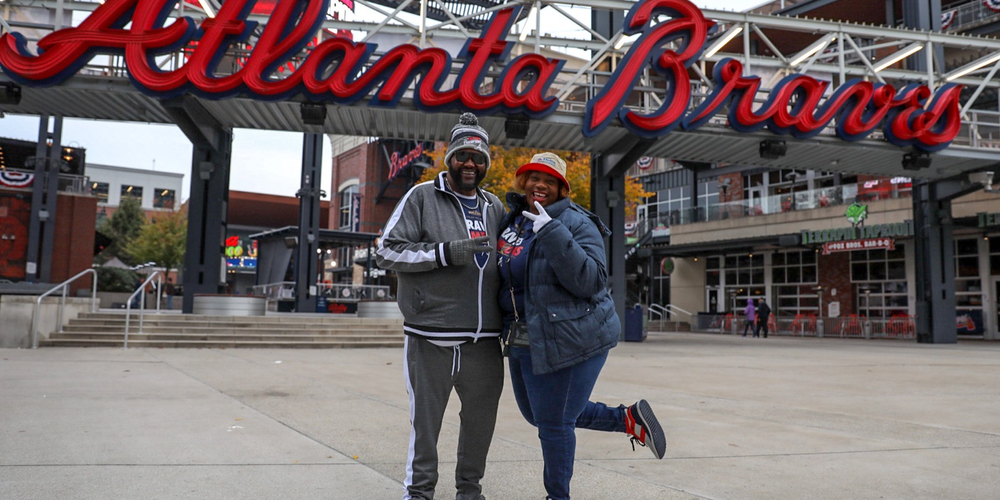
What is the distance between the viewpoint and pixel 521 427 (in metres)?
5.58

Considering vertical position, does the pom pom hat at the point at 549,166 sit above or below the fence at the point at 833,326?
above

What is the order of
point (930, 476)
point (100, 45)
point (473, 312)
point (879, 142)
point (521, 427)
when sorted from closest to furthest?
point (473, 312)
point (930, 476)
point (521, 427)
point (100, 45)
point (879, 142)

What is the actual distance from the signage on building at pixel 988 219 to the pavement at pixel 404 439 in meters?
18.2

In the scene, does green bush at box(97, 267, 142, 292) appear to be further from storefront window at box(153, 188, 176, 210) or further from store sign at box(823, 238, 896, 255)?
storefront window at box(153, 188, 176, 210)

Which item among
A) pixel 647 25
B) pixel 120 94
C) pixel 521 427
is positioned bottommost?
pixel 521 427

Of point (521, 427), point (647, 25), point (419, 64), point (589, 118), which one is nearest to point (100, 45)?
point (419, 64)

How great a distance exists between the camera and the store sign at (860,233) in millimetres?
26469

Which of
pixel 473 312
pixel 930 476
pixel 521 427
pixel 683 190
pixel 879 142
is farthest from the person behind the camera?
pixel 683 190

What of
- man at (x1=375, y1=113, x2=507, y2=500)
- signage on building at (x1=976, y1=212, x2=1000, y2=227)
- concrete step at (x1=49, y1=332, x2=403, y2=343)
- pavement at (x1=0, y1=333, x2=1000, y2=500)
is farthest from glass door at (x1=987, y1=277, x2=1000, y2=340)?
man at (x1=375, y1=113, x2=507, y2=500)

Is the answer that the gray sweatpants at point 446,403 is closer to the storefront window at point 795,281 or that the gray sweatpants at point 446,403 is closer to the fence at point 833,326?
the fence at point 833,326

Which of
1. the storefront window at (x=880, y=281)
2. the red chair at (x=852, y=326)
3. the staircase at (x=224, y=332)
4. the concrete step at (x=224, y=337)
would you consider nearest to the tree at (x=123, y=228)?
the staircase at (x=224, y=332)

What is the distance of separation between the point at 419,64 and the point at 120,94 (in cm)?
652

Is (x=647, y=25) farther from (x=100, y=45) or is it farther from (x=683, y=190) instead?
(x=683, y=190)

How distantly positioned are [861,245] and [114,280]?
1367 inches
